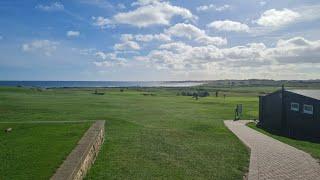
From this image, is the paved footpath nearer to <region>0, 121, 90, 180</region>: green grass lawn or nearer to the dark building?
the dark building

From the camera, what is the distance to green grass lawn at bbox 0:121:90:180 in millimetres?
11266

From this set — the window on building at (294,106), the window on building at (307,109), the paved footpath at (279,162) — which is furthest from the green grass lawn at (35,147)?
the window on building at (294,106)

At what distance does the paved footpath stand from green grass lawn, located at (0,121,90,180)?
713cm

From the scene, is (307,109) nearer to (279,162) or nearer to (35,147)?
(279,162)

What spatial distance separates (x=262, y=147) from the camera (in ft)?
70.3

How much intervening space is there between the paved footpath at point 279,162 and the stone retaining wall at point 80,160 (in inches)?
233

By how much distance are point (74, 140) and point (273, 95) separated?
72.7 feet

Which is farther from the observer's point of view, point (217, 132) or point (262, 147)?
point (217, 132)

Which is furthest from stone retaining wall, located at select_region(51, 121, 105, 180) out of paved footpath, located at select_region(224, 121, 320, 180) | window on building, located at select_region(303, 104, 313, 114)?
window on building, located at select_region(303, 104, 313, 114)

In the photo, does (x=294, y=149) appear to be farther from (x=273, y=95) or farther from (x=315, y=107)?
(x=273, y=95)

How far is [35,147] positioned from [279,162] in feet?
34.3

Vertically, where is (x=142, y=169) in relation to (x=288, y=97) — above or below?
below

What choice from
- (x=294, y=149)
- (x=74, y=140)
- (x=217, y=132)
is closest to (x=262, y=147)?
(x=294, y=149)

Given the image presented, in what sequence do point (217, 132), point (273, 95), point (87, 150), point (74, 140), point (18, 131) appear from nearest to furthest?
point (87, 150) < point (74, 140) < point (18, 131) < point (217, 132) < point (273, 95)
